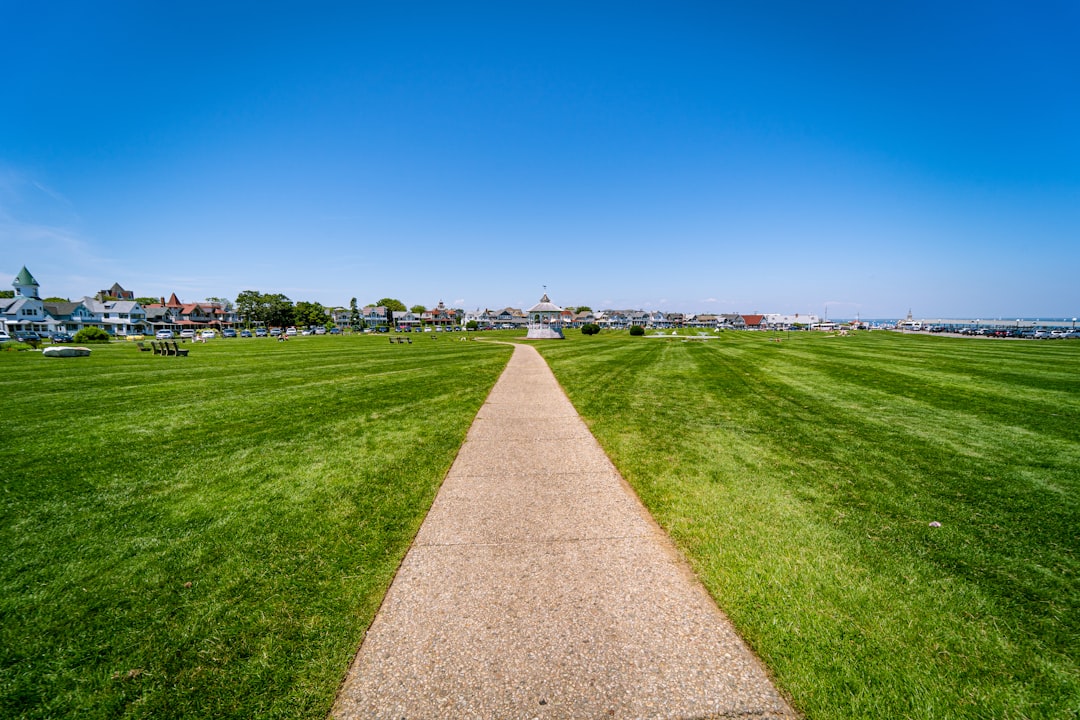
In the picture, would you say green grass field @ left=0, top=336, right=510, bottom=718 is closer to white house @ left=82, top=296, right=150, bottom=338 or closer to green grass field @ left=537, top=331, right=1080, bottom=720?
green grass field @ left=537, top=331, right=1080, bottom=720

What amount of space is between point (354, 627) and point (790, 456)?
8.28 metres

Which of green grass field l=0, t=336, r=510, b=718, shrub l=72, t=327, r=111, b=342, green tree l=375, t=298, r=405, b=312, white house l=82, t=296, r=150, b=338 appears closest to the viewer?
green grass field l=0, t=336, r=510, b=718

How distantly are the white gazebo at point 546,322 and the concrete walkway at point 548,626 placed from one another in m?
47.0

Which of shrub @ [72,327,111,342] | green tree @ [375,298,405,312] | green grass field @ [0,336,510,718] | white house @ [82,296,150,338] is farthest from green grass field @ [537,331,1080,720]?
green tree @ [375,298,405,312]

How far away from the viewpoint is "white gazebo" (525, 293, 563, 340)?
2095 inches

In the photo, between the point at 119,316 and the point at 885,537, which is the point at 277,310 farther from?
the point at 885,537

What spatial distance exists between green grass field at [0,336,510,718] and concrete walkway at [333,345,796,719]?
1.54 feet

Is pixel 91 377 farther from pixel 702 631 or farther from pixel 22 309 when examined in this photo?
pixel 22 309

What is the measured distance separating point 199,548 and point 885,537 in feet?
29.2

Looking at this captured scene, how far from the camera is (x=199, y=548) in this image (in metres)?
5.01

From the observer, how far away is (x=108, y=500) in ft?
20.6

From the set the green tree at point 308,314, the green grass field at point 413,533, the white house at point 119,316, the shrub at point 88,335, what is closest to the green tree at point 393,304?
the green tree at point 308,314

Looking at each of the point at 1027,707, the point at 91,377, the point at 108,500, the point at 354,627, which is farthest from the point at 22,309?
the point at 1027,707

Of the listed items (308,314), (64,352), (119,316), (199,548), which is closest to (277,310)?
(308,314)
